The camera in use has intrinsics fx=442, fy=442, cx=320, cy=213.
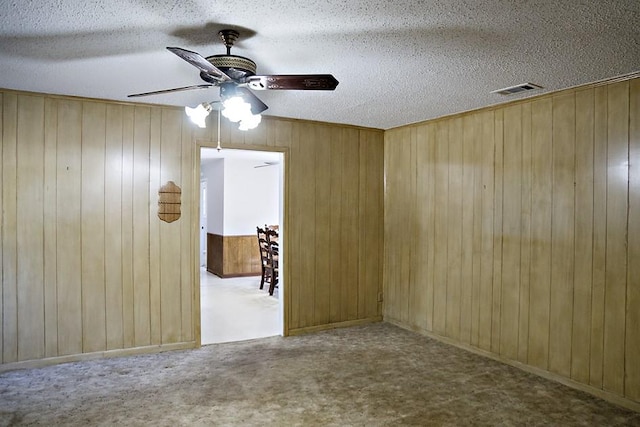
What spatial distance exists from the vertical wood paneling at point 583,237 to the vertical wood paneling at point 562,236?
4cm

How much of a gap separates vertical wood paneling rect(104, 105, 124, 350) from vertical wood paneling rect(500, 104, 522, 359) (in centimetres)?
352

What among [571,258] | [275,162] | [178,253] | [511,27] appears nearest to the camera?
[511,27]

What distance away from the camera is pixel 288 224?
191 inches

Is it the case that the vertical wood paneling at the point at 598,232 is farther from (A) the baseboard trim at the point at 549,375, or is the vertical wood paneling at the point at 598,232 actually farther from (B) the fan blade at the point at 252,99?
(B) the fan blade at the point at 252,99

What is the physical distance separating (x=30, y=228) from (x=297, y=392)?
2648 mm

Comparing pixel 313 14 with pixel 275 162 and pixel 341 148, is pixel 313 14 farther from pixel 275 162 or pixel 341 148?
pixel 275 162

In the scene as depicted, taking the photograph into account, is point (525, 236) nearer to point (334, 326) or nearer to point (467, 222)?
point (467, 222)

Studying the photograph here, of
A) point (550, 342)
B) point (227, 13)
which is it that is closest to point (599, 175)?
point (550, 342)

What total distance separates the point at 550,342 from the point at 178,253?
341 centimetres

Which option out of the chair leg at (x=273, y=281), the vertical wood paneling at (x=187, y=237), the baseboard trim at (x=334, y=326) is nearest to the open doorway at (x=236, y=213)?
the chair leg at (x=273, y=281)

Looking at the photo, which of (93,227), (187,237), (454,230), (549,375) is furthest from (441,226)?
(93,227)

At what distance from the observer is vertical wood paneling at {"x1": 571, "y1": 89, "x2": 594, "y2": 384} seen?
3.36m

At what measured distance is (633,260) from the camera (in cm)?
311

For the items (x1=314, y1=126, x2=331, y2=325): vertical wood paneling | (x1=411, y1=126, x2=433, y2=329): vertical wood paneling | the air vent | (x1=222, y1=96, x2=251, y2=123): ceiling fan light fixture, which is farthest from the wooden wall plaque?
the air vent
